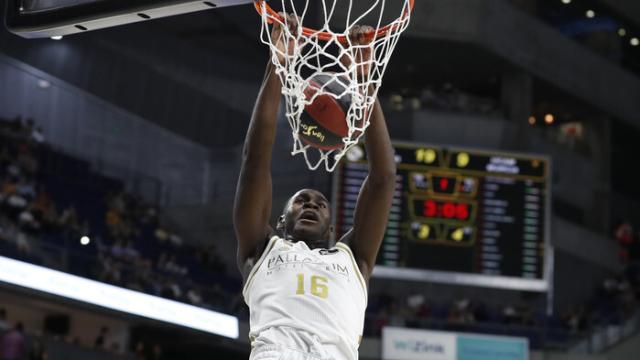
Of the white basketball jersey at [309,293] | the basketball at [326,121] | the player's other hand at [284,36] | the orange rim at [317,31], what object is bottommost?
the white basketball jersey at [309,293]

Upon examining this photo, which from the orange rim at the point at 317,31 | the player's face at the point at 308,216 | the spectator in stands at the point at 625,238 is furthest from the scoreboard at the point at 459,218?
the player's face at the point at 308,216

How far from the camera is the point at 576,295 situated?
21734 millimetres

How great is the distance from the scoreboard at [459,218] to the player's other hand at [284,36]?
1091 centimetres

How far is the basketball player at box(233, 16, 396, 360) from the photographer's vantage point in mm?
4379

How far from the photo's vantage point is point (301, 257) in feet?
15.0

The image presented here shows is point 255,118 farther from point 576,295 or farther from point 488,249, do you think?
point 576,295

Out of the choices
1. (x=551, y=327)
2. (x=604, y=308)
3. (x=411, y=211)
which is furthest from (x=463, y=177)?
(x=604, y=308)

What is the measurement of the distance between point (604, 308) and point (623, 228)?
194cm

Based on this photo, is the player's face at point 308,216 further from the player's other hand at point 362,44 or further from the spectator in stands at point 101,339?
the spectator in stands at point 101,339

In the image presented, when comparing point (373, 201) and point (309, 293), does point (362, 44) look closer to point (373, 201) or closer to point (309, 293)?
point (373, 201)

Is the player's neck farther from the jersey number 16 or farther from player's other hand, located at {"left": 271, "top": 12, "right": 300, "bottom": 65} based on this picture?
player's other hand, located at {"left": 271, "top": 12, "right": 300, "bottom": 65}

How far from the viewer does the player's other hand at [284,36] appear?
4852mm

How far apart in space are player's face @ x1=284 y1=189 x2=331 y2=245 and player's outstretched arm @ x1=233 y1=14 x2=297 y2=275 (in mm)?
117

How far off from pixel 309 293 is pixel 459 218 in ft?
39.0
